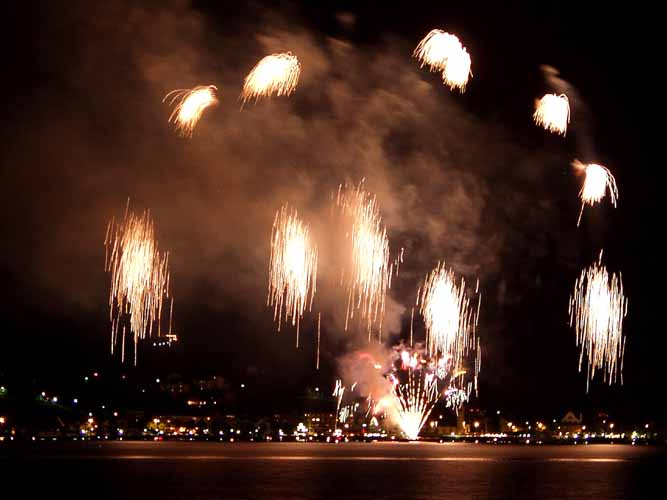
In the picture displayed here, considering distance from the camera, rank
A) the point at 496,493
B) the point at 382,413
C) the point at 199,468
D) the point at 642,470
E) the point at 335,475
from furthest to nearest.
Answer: the point at 382,413 < the point at 642,470 < the point at 199,468 < the point at 335,475 < the point at 496,493

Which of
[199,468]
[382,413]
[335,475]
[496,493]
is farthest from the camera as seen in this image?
[382,413]

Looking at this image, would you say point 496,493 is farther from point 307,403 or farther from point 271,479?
point 307,403

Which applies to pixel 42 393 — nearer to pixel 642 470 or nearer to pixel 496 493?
pixel 642 470

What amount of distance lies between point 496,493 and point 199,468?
2223cm

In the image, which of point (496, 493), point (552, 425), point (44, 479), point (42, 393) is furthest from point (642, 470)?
point (552, 425)

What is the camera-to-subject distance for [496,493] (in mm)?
41000

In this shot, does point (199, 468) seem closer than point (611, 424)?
Yes

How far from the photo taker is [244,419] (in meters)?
172

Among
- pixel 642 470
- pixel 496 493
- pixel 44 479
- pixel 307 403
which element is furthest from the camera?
pixel 307 403

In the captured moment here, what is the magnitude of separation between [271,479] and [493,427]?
134541mm

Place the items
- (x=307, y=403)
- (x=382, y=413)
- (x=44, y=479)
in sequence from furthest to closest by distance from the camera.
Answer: (x=307, y=403), (x=382, y=413), (x=44, y=479)

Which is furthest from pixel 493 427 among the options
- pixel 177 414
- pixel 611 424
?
pixel 177 414

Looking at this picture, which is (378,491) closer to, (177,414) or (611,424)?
(177,414)

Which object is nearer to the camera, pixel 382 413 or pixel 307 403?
pixel 382 413
